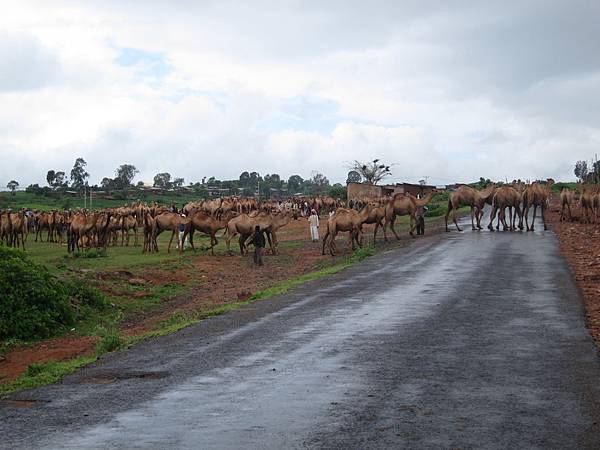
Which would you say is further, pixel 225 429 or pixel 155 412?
pixel 155 412

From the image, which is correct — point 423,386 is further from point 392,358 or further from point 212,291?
point 212,291

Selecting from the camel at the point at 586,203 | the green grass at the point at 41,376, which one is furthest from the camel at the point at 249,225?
the green grass at the point at 41,376

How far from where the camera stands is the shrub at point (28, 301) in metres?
17.6

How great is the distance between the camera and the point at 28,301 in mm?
18344

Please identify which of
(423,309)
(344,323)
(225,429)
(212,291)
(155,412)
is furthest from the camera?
(212,291)

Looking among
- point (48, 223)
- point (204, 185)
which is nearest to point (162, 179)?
point (204, 185)

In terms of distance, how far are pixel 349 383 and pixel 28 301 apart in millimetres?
10905

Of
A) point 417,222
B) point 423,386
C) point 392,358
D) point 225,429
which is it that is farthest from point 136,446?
point 417,222

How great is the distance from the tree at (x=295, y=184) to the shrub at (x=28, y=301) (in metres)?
136

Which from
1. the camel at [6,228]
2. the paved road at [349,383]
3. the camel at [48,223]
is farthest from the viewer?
the camel at [48,223]

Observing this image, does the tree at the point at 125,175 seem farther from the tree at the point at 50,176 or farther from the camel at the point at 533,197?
the camel at the point at 533,197

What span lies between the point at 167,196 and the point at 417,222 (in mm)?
69107

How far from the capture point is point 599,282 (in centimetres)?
1886

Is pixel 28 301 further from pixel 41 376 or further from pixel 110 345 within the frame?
pixel 41 376
